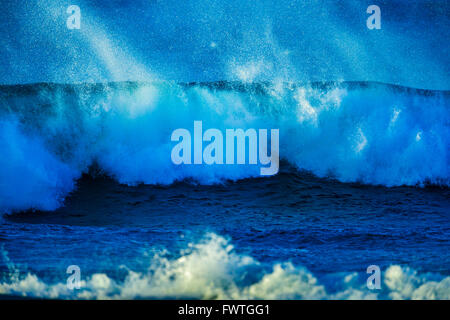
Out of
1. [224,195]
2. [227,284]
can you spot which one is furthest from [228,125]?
[227,284]

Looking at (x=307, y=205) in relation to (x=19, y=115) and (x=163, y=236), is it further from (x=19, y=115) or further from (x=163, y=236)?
(x=19, y=115)

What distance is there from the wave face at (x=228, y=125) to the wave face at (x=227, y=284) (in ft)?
14.8

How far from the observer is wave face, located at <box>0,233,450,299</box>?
12.5 feet

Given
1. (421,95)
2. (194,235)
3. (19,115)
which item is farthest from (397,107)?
(19,115)

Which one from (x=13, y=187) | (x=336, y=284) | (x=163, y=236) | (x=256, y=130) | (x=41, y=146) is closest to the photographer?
(x=336, y=284)

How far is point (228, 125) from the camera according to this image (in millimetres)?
9914

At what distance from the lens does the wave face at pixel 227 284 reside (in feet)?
12.5

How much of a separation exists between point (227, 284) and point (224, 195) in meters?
4.46

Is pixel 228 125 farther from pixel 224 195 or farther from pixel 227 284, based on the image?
pixel 227 284

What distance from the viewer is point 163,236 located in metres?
5.77

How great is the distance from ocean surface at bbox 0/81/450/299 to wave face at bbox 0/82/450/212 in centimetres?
2

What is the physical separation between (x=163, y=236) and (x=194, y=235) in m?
0.35
